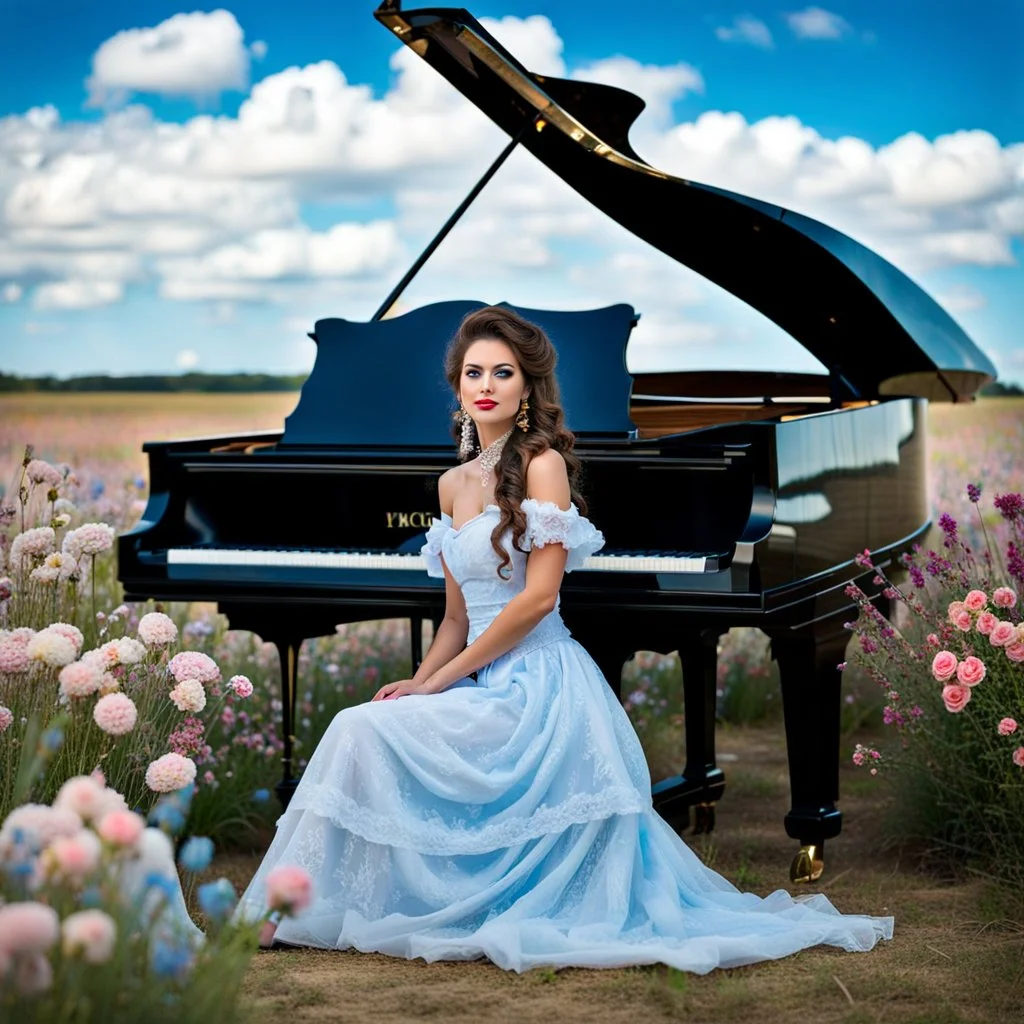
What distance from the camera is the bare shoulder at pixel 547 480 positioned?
3.89 meters

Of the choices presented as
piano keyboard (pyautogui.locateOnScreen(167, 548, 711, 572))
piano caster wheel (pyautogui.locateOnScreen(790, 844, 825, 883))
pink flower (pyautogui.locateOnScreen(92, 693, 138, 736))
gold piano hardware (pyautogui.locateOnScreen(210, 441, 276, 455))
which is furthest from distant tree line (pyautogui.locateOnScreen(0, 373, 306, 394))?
pink flower (pyautogui.locateOnScreen(92, 693, 138, 736))

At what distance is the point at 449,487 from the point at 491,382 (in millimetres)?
302

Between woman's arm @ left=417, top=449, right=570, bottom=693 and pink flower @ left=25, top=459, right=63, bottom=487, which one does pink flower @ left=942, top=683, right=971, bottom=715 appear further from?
pink flower @ left=25, top=459, right=63, bottom=487

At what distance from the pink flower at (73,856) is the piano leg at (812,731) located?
2.62 metres

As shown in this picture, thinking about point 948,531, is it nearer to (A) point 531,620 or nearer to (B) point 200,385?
(A) point 531,620

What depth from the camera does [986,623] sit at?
370 cm

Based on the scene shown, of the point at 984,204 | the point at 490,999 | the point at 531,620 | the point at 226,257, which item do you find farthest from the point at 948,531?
the point at 226,257

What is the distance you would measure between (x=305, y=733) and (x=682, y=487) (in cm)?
225

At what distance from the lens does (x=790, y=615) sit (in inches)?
167

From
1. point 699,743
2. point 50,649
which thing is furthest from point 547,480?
point 699,743

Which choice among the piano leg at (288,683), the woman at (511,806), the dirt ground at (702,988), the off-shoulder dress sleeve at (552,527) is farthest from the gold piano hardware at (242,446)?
the dirt ground at (702,988)

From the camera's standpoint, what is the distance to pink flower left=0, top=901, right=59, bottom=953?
1.91 meters

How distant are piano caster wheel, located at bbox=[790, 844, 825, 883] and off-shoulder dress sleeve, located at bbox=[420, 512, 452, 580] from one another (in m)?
1.38

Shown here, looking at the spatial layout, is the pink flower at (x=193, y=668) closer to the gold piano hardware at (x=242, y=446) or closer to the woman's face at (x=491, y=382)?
the woman's face at (x=491, y=382)
